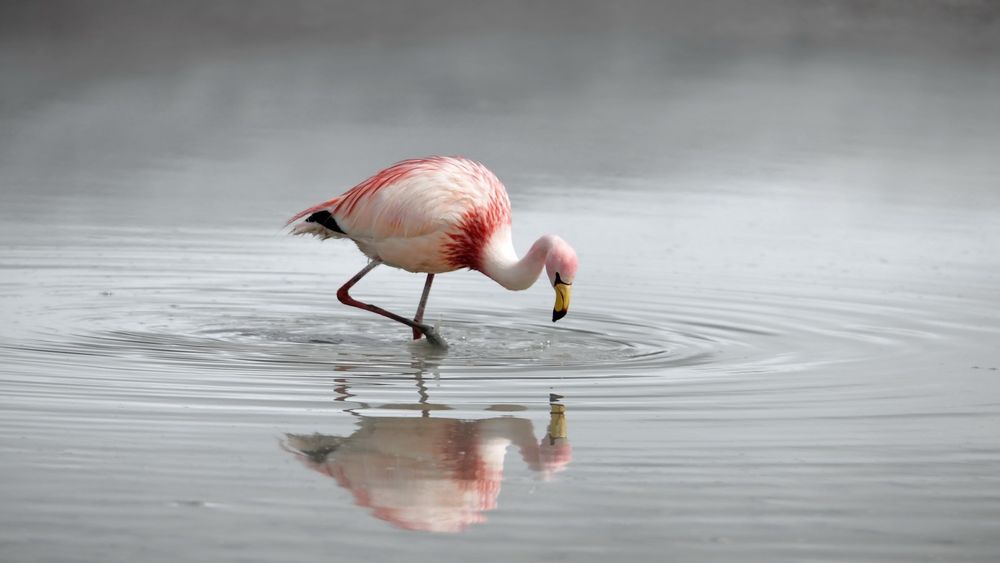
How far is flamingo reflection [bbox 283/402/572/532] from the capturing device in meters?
5.40

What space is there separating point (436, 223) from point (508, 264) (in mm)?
461

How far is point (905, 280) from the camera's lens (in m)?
11.2

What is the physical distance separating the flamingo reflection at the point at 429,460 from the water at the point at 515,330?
21 millimetres

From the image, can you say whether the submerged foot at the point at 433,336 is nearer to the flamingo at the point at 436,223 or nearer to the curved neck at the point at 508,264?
the flamingo at the point at 436,223

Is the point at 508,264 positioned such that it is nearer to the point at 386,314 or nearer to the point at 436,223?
the point at 436,223

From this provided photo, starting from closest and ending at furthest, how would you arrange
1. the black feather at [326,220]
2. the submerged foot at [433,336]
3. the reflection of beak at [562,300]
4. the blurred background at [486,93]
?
1. the reflection of beak at [562,300]
2. the submerged foot at [433,336]
3. the black feather at [326,220]
4. the blurred background at [486,93]

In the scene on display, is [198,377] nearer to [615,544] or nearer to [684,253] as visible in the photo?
[615,544]

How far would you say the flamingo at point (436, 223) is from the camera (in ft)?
29.3

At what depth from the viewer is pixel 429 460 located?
19.9ft

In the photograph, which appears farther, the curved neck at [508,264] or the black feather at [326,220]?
the black feather at [326,220]

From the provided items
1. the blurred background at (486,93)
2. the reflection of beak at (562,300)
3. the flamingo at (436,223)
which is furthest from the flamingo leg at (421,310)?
the blurred background at (486,93)

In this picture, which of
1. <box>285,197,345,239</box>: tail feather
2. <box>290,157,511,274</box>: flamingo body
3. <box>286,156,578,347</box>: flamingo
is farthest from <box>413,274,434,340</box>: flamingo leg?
<box>285,197,345,239</box>: tail feather

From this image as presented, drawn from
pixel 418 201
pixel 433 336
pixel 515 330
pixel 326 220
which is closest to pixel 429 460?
pixel 433 336

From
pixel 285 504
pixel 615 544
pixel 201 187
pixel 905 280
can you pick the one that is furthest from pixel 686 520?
pixel 201 187
